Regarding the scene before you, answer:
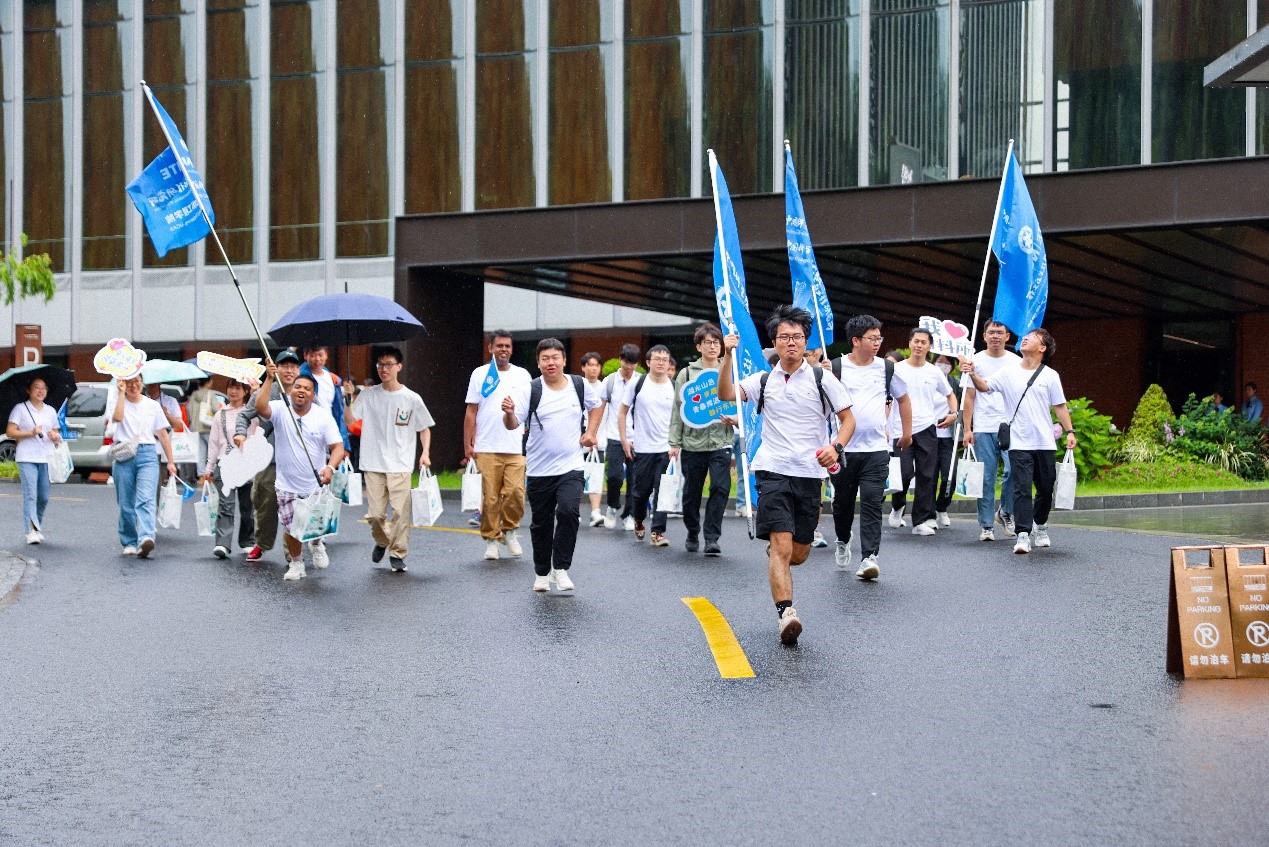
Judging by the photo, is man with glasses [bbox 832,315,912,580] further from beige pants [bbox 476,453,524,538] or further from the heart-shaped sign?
the heart-shaped sign

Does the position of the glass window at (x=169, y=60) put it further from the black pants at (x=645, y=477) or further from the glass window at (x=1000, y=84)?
the black pants at (x=645, y=477)

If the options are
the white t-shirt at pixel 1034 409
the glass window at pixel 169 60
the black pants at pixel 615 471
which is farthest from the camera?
the glass window at pixel 169 60

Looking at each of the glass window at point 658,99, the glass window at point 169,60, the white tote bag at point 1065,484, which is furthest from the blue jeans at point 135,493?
the glass window at point 169,60

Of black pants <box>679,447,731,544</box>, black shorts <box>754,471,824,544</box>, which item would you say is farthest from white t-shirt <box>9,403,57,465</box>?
black shorts <box>754,471,824,544</box>

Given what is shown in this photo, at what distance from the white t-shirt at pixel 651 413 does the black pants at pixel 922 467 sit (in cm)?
216

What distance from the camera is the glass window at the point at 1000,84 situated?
24.5 m

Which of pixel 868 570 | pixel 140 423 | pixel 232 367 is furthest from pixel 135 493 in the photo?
pixel 868 570

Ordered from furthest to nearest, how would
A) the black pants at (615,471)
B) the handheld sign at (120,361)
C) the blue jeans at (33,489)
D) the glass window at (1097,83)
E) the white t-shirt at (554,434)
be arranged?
the glass window at (1097,83) < the black pants at (615,471) < the blue jeans at (33,489) < the handheld sign at (120,361) < the white t-shirt at (554,434)

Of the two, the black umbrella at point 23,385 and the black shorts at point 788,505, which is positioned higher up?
the black umbrella at point 23,385

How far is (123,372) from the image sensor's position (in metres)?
13.8

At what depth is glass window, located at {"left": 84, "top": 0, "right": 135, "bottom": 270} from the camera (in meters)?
37.8

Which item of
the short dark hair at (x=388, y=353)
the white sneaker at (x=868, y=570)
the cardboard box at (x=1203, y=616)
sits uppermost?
the short dark hair at (x=388, y=353)

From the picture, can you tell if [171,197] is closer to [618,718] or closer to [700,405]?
[700,405]

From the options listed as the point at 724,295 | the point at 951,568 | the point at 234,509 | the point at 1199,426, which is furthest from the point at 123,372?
the point at 1199,426
